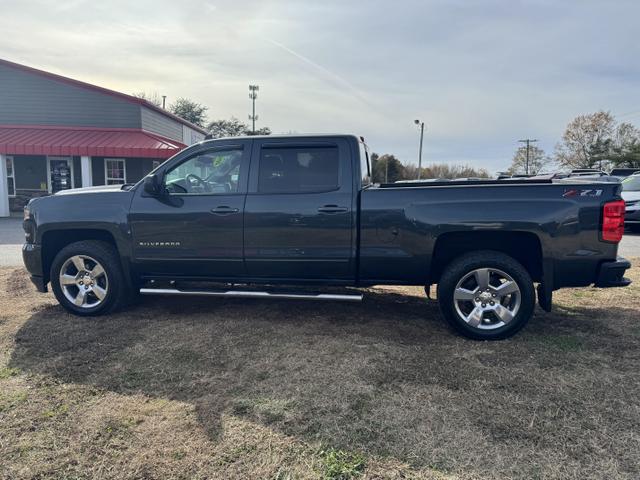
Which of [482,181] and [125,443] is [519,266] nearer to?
[482,181]

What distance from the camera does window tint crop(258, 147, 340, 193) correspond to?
4.64 m

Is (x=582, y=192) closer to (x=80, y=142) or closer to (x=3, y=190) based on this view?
(x=80, y=142)

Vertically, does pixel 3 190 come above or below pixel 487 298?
above

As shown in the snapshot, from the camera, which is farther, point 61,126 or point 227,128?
point 227,128

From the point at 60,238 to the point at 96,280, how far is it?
0.67 m

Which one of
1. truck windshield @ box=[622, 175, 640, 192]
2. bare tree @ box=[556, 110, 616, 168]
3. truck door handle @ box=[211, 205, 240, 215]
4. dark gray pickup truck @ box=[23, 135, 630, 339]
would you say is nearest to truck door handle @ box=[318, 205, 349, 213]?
dark gray pickup truck @ box=[23, 135, 630, 339]

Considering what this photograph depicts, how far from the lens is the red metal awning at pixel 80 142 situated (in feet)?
57.1

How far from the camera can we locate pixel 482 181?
15.6 feet

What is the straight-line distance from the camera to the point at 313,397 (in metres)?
3.29

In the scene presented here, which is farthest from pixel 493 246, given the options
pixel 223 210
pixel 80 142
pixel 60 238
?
pixel 80 142

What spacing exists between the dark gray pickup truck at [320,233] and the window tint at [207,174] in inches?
0.5

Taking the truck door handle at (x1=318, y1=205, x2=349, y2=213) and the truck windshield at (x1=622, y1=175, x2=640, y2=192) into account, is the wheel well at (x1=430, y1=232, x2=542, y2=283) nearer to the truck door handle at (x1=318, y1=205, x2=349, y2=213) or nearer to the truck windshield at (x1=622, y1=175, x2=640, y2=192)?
the truck door handle at (x1=318, y1=205, x2=349, y2=213)

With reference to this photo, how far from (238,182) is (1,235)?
1074cm

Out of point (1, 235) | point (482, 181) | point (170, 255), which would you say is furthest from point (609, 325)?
point (1, 235)
